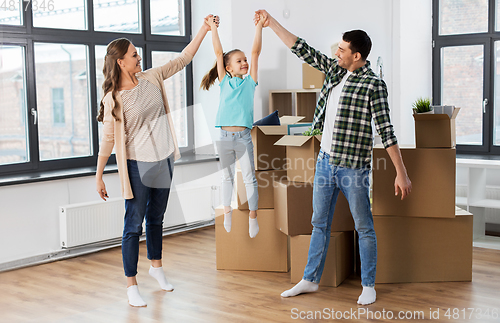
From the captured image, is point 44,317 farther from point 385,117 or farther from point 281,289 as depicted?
point 385,117

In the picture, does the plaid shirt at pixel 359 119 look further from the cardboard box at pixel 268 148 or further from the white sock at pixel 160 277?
the white sock at pixel 160 277

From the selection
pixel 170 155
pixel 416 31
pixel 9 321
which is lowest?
pixel 9 321

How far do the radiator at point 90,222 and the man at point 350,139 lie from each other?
67.5 inches

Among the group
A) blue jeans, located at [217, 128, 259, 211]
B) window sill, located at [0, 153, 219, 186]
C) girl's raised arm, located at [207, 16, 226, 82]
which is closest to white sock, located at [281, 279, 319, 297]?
blue jeans, located at [217, 128, 259, 211]

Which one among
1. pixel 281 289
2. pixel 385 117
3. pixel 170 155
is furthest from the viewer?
pixel 281 289

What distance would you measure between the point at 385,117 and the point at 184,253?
6.21 feet

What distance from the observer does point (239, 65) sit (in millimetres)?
2828

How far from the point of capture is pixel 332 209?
2.67 m

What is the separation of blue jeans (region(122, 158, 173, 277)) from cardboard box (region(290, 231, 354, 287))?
0.81 meters

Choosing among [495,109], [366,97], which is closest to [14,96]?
[366,97]

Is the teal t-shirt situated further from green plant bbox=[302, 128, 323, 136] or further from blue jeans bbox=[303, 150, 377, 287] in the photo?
blue jeans bbox=[303, 150, 377, 287]

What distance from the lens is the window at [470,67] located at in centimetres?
463

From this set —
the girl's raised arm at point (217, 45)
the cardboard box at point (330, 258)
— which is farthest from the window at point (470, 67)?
the girl's raised arm at point (217, 45)

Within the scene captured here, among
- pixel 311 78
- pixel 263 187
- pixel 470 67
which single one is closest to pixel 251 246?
pixel 263 187
